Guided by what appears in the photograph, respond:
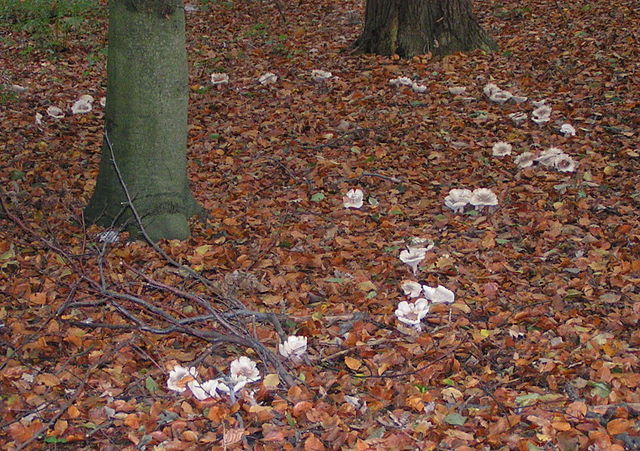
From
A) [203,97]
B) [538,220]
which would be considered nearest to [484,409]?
[538,220]

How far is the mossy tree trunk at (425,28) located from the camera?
7.84 metres

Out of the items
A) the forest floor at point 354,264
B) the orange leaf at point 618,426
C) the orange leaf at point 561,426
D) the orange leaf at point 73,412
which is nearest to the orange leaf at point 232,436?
the forest floor at point 354,264

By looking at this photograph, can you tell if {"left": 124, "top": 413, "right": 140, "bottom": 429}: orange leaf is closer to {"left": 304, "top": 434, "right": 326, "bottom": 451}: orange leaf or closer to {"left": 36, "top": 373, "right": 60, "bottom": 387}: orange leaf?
{"left": 36, "top": 373, "right": 60, "bottom": 387}: orange leaf

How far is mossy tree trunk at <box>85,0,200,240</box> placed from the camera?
14.2ft

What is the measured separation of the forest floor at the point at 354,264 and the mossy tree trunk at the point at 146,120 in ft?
0.86

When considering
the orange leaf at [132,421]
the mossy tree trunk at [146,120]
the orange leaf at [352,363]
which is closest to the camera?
the orange leaf at [132,421]

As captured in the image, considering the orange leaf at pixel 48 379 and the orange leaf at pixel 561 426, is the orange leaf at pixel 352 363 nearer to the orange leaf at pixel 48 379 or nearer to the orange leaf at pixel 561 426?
the orange leaf at pixel 561 426

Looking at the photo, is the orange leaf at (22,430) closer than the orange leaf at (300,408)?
Yes

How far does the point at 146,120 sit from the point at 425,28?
14.7 ft

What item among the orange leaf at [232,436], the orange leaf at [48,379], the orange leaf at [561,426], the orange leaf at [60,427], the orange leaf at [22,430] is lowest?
the orange leaf at [48,379]

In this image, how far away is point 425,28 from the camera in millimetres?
7867

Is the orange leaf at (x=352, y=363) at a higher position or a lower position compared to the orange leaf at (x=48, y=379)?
higher

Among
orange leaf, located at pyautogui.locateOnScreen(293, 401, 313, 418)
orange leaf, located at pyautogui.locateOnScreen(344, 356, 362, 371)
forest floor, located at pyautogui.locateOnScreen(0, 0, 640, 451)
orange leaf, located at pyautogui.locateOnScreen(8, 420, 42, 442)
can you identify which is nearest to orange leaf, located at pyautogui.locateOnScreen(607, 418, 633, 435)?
forest floor, located at pyautogui.locateOnScreen(0, 0, 640, 451)

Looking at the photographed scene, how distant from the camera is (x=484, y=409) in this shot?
307 cm
